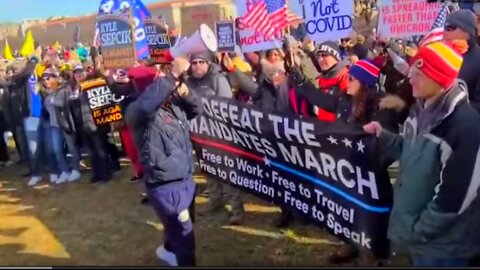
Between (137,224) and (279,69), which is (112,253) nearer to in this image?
Result: (137,224)

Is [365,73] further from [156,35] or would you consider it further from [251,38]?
[156,35]

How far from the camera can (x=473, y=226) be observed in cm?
323

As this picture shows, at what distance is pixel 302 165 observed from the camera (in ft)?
17.2

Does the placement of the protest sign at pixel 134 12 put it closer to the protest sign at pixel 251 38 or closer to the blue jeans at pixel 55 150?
the protest sign at pixel 251 38

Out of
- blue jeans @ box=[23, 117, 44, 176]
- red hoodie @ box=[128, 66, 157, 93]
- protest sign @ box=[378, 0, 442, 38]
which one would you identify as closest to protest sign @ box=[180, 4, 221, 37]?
blue jeans @ box=[23, 117, 44, 176]

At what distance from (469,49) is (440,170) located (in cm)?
197

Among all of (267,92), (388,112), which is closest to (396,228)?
(388,112)

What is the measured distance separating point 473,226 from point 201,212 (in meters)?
4.59

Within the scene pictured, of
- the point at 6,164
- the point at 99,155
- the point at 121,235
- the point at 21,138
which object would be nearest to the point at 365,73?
the point at 121,235

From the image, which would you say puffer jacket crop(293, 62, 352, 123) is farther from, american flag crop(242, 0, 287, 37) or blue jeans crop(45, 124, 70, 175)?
blue jeans crop(45, 124, 70, 175)

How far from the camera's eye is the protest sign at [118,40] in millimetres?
7090

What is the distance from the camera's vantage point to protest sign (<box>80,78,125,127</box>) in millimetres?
9484

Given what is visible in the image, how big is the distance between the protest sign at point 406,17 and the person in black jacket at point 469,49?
242 centimetres

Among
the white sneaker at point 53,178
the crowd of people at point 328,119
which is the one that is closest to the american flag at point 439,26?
the crowd of people at point 328,119
